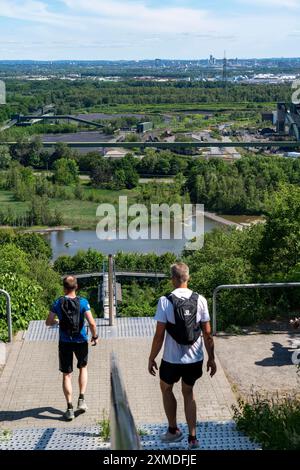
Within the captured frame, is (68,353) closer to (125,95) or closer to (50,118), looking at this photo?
(50,118)

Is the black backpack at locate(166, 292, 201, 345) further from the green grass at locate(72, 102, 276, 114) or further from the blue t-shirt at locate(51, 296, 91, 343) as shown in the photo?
the green grass at locate(72, 102, 276, 114)

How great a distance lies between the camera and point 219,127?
76.8m

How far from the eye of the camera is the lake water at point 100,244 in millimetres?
28605

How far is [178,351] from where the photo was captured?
306 centimetres

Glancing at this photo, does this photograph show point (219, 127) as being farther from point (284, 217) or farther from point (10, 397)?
point (10, 397)

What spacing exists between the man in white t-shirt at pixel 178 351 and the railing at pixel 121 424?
0.98 metres

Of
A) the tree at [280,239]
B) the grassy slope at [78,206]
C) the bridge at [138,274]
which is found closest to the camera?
the tree at [280,239]

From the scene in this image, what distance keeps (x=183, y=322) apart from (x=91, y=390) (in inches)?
50.5

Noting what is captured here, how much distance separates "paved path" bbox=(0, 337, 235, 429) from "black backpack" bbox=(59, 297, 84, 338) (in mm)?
499

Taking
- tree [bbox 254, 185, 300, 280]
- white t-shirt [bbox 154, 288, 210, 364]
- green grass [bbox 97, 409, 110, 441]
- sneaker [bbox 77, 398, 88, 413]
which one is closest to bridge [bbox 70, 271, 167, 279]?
tree [bbox 254, 185, 300, 280]

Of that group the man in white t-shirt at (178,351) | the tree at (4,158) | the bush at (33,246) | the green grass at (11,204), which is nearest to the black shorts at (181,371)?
the man in white t-shirt at (178,351)

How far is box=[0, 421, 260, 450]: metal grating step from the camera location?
3029mm

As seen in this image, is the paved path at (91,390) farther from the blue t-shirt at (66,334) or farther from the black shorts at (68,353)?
the blue t-shirt at (66,334)
